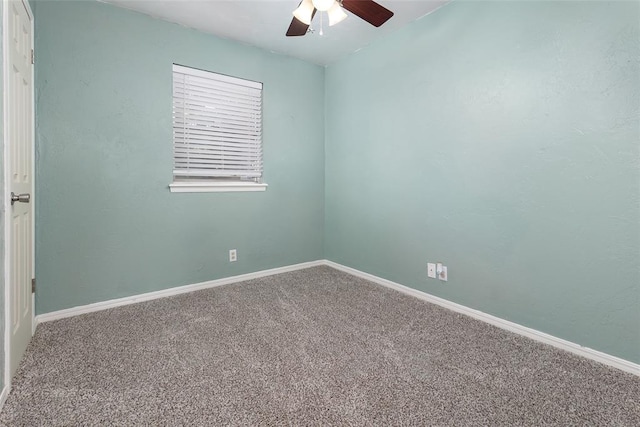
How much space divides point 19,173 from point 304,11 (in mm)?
1882

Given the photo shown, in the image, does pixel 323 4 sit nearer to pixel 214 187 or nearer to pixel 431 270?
pixel 214 187

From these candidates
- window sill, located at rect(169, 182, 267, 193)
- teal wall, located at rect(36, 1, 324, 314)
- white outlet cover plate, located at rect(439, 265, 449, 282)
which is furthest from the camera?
window sill, located at rect(169, 182, 267, 193)

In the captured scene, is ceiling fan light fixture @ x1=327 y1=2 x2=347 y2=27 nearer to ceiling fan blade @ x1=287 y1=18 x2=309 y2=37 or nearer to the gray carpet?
ceiling fan blade @ x1=287 y1=18 x2=309 y2=37

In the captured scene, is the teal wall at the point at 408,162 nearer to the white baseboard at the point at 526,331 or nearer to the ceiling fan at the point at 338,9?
the white baseboard at the point at 526,331

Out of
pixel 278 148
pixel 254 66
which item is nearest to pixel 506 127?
pixel 278 148

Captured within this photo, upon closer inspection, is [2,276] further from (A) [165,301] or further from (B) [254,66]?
(B) [254,66]

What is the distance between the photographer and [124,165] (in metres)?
2.49

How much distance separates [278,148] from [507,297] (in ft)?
8.23

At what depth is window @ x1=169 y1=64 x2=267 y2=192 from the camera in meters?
2.77

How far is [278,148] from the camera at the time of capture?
3350 mm

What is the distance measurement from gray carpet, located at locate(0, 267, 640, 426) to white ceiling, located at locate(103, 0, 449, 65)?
2.39 m

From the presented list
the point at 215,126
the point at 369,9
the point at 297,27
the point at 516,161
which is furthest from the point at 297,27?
the point at 516,161

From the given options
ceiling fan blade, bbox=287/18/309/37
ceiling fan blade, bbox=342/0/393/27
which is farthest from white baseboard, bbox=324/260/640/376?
ceiling fan blade, bbox=287/18/309/37

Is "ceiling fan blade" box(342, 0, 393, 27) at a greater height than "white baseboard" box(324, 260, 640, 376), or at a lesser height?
greater
